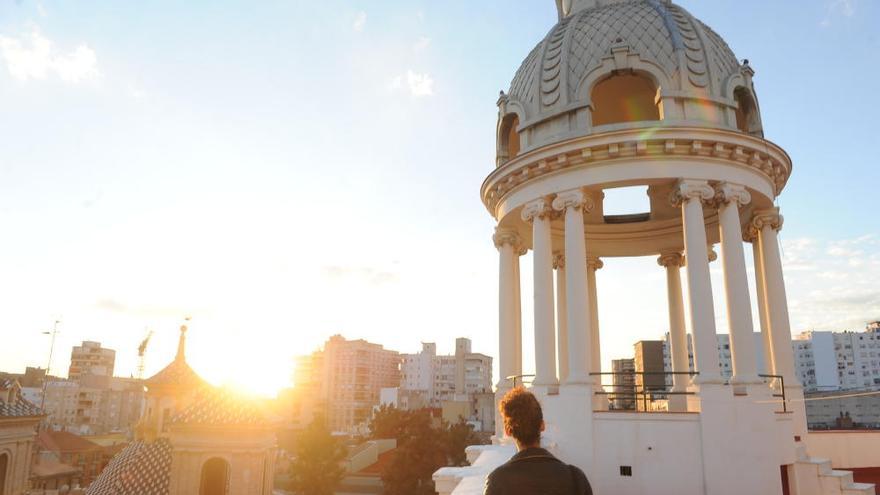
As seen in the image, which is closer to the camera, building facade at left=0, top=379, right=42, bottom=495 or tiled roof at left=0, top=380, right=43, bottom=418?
building facade at left=0, top=379, right=42, bottom=495

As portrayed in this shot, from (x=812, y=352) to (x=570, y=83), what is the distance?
14154 cm

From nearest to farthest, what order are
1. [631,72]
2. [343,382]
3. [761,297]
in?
[631,72]
[761,297]
[343,382]

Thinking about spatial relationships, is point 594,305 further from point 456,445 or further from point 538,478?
point 456,445

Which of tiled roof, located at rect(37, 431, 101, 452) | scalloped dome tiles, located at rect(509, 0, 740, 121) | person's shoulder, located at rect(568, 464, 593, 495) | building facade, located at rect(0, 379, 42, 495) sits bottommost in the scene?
tiled roof, located at rect(37, 431, 101, 452)

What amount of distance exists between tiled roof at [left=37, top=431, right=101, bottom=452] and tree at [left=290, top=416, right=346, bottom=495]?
1719 inches

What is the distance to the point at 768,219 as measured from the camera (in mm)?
17906

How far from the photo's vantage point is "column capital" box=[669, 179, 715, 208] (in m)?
15.4

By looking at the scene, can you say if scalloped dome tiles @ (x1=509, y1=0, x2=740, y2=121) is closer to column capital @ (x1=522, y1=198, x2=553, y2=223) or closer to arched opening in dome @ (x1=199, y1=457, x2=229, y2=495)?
column capital @ (x1=522, y1=198, x2=553, y2=223)

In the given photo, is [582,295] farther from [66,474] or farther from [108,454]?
[108,454]

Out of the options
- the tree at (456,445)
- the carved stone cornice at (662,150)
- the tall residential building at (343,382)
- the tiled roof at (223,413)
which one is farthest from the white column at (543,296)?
the tall residential building at (343,382)

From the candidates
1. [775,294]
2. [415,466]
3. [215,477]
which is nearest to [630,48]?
[775,294]

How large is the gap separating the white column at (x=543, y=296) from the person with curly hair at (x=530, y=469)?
1214 cm

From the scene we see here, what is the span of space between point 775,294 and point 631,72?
8446 millimetres

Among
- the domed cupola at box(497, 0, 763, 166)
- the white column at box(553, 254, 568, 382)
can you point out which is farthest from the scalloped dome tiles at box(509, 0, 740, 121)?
the white column at box(553, 254, 568, 382)
